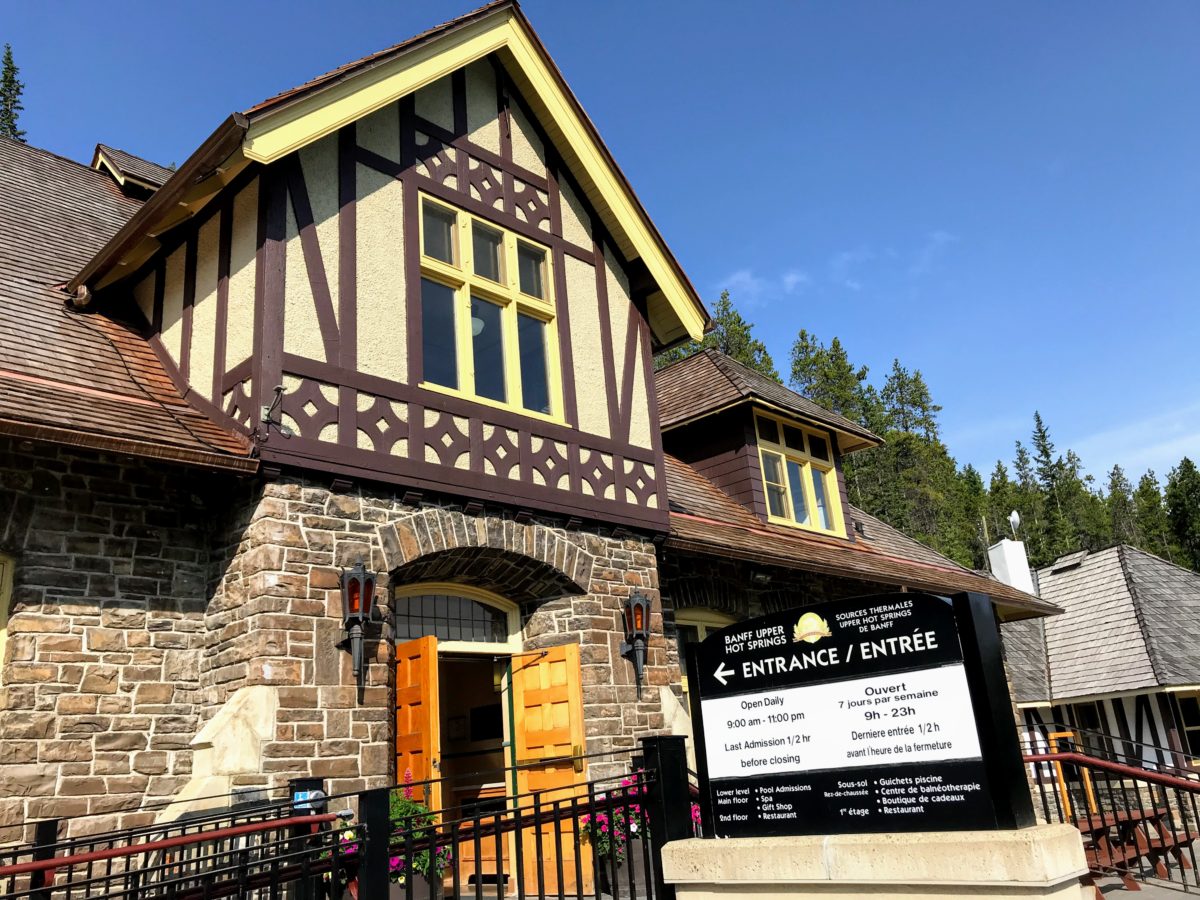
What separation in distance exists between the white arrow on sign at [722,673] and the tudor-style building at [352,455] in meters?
2.59

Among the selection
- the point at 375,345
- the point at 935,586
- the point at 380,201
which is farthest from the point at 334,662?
the point at 935,586

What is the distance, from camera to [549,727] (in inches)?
373

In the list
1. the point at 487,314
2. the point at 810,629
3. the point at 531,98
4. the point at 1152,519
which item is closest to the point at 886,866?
the point at 810,629

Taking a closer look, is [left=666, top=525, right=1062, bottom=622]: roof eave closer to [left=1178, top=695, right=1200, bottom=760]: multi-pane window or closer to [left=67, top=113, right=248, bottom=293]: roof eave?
[left=1178, top=695, right=1200, bottom=760]: multi-pane window

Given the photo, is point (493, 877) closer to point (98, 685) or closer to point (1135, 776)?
point (98, 685)

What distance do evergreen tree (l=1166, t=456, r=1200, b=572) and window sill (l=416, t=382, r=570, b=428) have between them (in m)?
53.6

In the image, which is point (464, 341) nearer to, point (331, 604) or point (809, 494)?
point (331, 604)

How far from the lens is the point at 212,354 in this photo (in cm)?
873

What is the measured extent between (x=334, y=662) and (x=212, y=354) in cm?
307

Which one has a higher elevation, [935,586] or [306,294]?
[306,294]

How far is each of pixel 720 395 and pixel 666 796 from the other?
31.5 ft

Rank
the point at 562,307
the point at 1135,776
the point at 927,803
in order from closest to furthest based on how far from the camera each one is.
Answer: the point at 927,803 < the point at 1135,776 < the point at 562,307

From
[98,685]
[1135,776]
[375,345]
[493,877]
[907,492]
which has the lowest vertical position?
[493,877]

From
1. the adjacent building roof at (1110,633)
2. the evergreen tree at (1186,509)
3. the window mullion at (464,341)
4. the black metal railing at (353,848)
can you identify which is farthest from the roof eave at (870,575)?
the evergreen tree at (1186,509)
